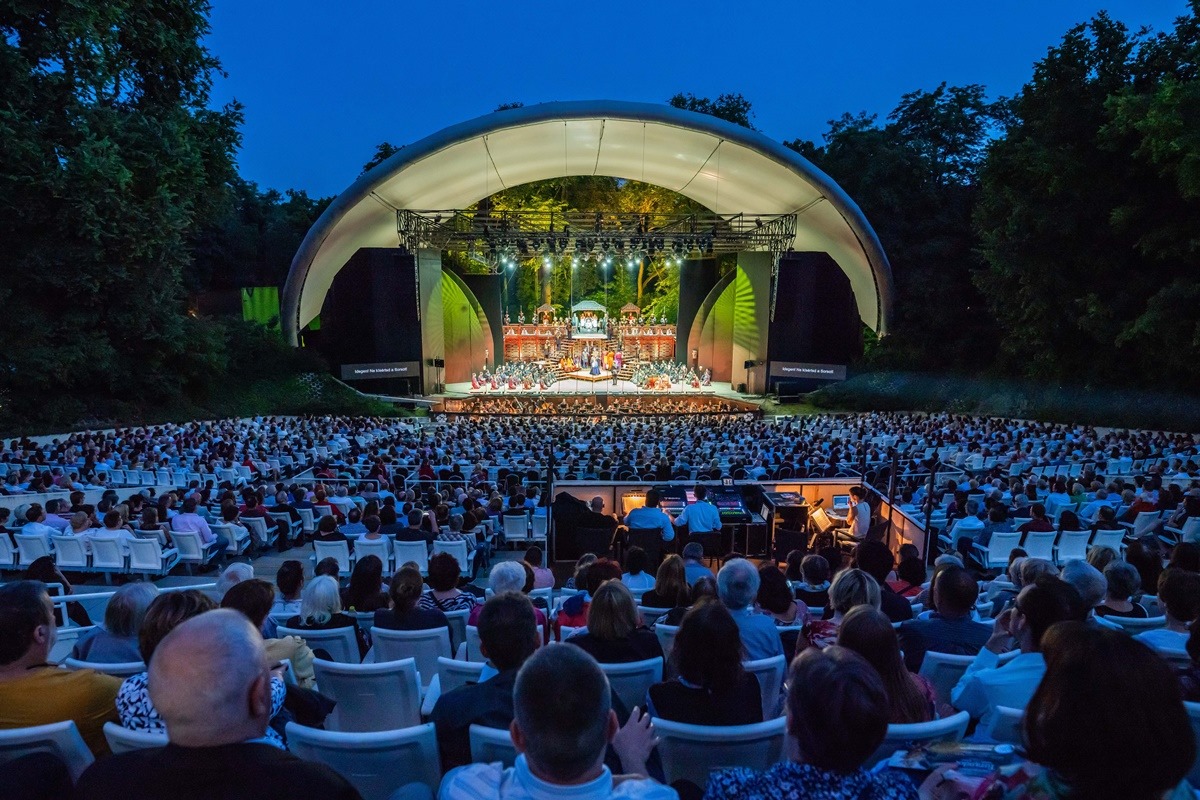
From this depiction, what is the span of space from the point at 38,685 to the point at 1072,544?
25.5 feet

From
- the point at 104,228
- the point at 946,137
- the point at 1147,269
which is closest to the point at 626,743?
the point at 104,228

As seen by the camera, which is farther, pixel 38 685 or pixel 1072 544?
pixel 1072 544

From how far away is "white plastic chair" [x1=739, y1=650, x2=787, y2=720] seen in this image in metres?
3.00

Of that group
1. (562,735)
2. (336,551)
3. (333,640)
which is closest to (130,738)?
(562,735)

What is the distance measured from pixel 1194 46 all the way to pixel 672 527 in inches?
697

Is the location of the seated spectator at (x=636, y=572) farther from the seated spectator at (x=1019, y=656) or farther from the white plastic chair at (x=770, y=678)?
the seated spectator at (x=1019, y=656)

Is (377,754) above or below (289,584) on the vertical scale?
above

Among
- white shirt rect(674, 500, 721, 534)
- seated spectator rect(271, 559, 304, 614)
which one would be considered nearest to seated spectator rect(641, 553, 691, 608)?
seated spectator rect(271, 559, 304, 614)

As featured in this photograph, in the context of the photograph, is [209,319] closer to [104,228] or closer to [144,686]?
[104,228]

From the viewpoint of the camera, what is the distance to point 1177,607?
3.25m

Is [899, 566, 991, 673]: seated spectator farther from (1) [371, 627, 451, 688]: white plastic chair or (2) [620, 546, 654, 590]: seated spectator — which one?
(1) [371, 627, 451, 688]: white plastic chair

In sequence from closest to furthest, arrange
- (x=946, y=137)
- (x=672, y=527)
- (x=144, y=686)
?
(x=144, y=686) → (x=672, y=527) → (x=946, y=137)

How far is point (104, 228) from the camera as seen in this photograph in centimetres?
1792

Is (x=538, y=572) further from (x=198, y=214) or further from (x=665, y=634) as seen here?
(x=198, y=214)
